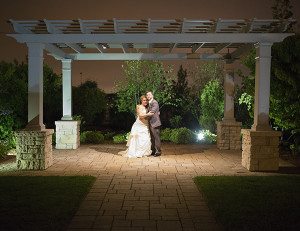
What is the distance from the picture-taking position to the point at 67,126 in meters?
13.6

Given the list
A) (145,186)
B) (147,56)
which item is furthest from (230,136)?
(145,186)

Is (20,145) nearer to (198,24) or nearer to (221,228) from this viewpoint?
(198,24)

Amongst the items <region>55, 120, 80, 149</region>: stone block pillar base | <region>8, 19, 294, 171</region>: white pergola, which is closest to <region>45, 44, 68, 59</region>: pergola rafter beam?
<region>8, 19, 294, 171</region>: white pergola

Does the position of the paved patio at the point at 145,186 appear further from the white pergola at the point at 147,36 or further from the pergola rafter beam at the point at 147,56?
the pergola rafter beam at the point at 147,56

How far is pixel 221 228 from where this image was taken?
5.20 metres

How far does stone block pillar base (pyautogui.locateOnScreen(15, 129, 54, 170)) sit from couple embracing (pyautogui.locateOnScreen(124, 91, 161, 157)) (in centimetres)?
287

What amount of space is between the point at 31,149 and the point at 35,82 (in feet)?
5.04

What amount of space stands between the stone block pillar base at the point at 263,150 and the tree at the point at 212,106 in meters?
7.68

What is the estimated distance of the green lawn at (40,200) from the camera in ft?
17.5

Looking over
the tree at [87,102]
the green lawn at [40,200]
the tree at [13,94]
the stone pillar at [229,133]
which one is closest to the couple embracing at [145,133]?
the stone pillar at [229,133]

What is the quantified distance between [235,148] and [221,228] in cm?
862

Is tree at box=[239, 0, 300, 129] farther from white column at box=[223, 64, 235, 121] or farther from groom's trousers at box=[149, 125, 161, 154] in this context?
groom's trousers at box=[149, 125, 161, 154]

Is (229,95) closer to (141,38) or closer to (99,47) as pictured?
(99,47)

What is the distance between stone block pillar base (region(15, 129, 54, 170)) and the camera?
937 centimetres
